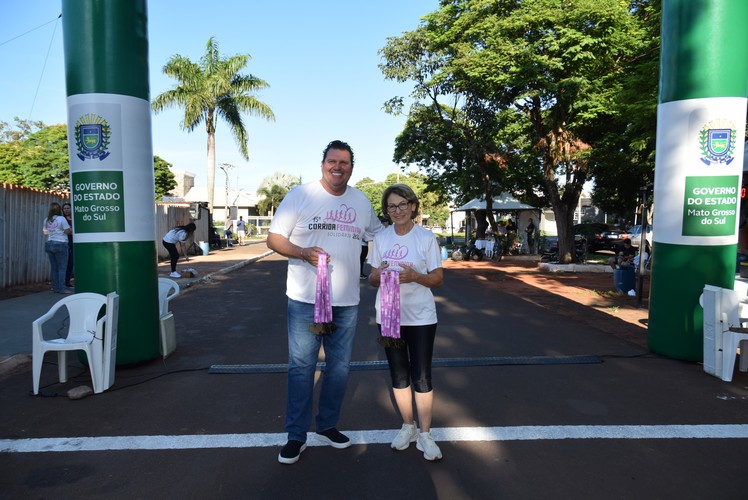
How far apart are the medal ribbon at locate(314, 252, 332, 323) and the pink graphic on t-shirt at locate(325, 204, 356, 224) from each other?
11.7 inches

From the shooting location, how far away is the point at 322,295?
3.46 meters

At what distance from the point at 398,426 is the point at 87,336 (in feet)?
10.2

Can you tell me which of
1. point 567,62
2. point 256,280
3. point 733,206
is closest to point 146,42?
point 733,206

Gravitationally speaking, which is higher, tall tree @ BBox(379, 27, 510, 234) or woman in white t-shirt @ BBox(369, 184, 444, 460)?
tall tree @ BBox(379, 27, 510, 234)

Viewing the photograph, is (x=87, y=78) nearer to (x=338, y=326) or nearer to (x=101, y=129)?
(x=101, y=129)

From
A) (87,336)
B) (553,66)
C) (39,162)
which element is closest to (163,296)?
(87,336)

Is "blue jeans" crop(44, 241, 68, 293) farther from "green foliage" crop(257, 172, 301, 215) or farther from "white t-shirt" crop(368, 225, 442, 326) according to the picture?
"green foliage" crop(257, 172, 301, 215)

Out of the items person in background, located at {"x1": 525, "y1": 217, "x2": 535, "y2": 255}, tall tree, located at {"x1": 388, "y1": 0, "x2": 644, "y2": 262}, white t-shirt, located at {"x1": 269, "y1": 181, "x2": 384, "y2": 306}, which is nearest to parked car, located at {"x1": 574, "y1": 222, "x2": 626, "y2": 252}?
person in background, located at {"x1": 525, "y1": 217, "x2": 535, "y2": 255}

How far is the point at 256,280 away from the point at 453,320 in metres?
7.86

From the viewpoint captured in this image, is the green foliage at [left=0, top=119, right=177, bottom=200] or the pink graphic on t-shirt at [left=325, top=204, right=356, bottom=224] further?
the green foliage at [left=0, top=119, right=177, bottom=200]

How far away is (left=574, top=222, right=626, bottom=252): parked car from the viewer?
97.1 ft

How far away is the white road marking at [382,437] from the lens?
12.6 ft

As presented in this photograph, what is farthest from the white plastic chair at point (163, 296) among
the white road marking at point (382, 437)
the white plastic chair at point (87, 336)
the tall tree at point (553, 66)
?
the tall tree at point (553, 66)

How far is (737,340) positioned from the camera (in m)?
5.27
